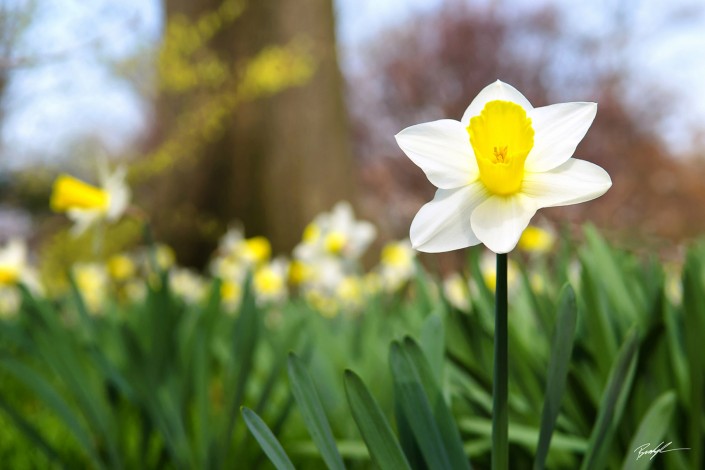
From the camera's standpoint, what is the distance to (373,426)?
505 millimetres

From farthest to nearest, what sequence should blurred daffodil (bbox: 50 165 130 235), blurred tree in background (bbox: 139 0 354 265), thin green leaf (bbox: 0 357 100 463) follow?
1. blurred tree in background (bbox: 139 0 354 265)
2. blurred daffodil (bbox: 50 165 130 235)
3. thin green leaf (bbox: 0 357 100 463)

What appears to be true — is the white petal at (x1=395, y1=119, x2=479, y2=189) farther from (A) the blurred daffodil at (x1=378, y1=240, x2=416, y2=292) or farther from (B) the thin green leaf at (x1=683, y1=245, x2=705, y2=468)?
(A) the blurred daffodil at (x1=378, y1=240, x2=416, y2=292)

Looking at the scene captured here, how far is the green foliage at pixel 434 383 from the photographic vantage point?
1.74ft

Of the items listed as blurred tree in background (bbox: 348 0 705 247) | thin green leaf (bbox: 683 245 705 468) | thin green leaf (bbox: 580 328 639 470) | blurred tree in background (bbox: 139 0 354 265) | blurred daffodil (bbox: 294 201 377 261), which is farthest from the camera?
blurred tree in background (bbox: 348 0 705 247)

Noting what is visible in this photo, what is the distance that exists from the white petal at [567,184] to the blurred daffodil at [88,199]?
3.17 feet

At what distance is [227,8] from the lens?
4.11m

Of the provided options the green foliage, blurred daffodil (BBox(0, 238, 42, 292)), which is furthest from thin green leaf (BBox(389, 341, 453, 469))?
blurred daffodil (BBox(0, 238, 42, 292))

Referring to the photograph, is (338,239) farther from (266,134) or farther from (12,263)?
(266,134)

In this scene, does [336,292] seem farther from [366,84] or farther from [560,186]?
[366,84]

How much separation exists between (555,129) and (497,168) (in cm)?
6

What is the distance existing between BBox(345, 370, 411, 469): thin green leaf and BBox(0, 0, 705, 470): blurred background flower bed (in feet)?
0.16

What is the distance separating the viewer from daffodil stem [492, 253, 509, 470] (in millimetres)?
442

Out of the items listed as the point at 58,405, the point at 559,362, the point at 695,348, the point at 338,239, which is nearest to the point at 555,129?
the point at 559,362

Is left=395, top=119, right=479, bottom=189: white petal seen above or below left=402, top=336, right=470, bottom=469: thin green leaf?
above
